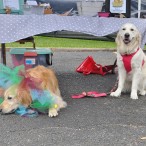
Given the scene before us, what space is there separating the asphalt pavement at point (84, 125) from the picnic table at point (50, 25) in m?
0.88

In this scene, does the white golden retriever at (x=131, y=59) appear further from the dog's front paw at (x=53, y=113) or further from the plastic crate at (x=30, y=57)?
the plastic crate at (x=30, y=57)

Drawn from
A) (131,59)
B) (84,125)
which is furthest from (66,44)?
(84,125)

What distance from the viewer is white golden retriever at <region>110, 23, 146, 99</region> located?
4895 mm

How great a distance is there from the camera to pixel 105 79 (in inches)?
240

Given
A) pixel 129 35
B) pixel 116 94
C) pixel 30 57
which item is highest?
pixel 129 35

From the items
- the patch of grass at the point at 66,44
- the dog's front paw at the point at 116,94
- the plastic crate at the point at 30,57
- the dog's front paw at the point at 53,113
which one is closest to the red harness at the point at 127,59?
the dog's front paw at the point at 116,94

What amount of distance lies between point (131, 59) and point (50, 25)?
1.11m

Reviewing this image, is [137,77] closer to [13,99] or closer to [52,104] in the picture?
[52,104]

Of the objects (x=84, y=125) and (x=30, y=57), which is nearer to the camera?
(x=84, y=125)

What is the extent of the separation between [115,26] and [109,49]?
489cm

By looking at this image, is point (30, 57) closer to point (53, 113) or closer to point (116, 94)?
point (116, 94)

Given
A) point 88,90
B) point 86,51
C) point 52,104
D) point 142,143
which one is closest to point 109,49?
point 86,51

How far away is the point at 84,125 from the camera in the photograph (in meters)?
3.84

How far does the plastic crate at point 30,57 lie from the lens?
5.70 m
